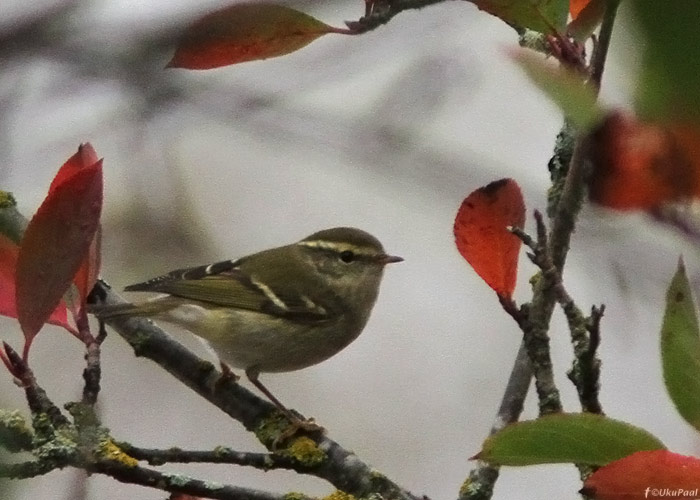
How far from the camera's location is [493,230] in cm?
71

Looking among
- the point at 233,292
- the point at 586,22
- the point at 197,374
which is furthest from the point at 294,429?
the point at 233,292

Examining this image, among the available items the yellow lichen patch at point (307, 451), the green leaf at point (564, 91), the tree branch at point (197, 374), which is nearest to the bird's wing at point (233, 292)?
the tree branch at point (197, 374)

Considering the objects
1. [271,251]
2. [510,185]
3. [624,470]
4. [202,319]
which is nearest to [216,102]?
[202,319]

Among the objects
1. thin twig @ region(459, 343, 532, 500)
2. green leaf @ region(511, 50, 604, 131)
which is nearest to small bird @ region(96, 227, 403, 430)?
thin twig @ region(459, 343, 532, 500)

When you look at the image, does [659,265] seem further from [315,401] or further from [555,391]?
[315,401]

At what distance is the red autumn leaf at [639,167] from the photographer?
0.40m

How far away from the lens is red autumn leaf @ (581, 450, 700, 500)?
1.56ft

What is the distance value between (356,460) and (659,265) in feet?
1.66

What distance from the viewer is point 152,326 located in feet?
3.88

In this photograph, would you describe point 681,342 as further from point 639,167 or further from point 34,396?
point 34,396

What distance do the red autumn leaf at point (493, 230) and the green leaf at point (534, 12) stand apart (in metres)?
0.22

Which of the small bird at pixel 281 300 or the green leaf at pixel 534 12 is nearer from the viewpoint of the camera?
the green leaf at pixel 534 12

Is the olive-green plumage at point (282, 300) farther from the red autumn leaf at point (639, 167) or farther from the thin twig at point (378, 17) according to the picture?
the red autumn leaf at point (639, 167)

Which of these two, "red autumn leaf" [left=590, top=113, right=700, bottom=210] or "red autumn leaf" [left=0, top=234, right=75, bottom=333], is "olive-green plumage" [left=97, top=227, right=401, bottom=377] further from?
"red autumn leaf" [left=590, top=113, right=700, bottom=210]
